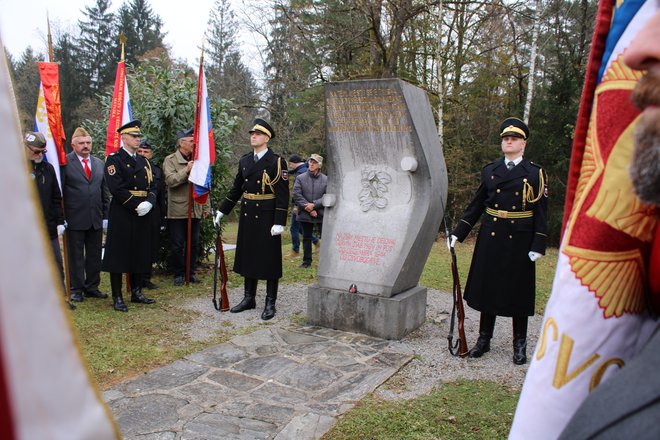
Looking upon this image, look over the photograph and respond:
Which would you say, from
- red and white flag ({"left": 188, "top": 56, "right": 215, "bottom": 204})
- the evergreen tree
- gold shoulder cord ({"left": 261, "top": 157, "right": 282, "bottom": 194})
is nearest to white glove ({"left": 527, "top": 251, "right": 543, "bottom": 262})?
gold shoulder cord ({"left": 261, "top": 157, "right": 282, "bottom": 194})

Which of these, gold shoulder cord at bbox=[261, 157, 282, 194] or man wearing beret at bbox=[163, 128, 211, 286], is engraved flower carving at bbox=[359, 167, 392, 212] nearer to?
gold shoulder cord at bbox=[261, 157, 282, 194]

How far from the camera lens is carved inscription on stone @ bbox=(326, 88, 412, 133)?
5.05 metres

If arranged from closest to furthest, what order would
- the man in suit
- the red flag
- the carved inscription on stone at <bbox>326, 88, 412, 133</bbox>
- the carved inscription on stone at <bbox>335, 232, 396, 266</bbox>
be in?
the carved inscription on stone at <bbox>326, 88, 412, 133</bbox>, the carved inscription on stone at <bbox>335, 232, 396, 266</bbox>, the red flag, the man in suit

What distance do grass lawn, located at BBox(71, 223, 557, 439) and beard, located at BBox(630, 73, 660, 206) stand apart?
269 cm

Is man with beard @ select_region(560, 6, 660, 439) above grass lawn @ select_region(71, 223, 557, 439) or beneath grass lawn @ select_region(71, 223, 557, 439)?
above

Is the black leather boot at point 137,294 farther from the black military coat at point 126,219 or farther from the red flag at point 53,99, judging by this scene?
the red flag at point 53,99

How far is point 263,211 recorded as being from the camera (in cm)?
575

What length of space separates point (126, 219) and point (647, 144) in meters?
5.97

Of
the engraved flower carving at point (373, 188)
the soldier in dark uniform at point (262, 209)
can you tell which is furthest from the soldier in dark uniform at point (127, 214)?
the engraved flower carving at point (373, 188)

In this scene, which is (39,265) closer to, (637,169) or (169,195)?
(637,169)

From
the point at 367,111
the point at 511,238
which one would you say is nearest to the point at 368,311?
the point at 511,238

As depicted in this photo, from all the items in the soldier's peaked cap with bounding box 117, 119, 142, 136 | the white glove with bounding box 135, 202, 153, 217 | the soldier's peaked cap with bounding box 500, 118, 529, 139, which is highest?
the soldier's peaked cap with bounding box 117, 119, 142, 136

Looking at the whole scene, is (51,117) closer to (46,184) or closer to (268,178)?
(46,184)

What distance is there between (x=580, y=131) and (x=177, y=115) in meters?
7.54
